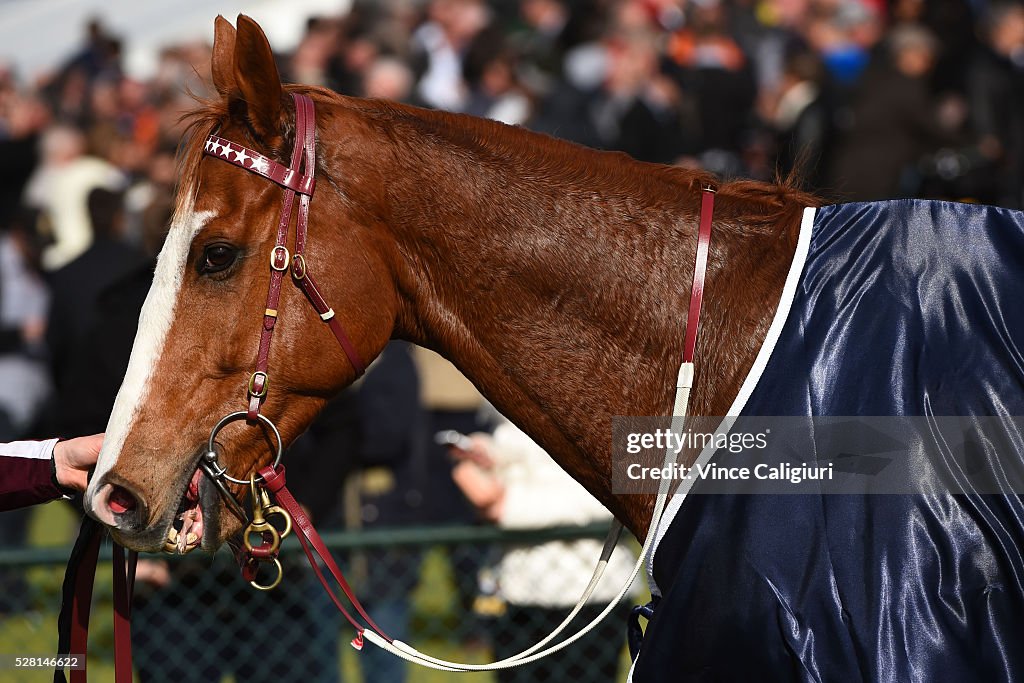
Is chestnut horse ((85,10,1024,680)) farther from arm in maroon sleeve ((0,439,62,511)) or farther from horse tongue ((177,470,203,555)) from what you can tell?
arm in maroon sleeve ((0,439,62,511))

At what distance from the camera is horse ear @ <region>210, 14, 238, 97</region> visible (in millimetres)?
2730

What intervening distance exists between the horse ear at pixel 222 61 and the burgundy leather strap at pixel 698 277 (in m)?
1.08

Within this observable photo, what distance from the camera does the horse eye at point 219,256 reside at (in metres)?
2.66

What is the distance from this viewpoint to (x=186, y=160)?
9.07 feet

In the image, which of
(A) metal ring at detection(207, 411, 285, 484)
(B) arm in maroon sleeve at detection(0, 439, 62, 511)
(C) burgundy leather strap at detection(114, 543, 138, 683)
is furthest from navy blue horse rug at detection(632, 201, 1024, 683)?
(B) arm in maroon sleeve at detection(0, 439, 62, 511)

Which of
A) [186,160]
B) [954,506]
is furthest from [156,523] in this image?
[954,506]

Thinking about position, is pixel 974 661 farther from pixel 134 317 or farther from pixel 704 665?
pixel 134 317

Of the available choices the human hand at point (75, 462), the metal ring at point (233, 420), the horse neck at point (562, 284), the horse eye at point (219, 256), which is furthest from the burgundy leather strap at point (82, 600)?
the horse neck at point (562, 284)

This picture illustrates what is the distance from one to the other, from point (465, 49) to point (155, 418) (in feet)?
26.8

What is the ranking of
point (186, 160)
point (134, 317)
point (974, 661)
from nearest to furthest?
point (974, 661)
point (186, 160)
point (134, 317)

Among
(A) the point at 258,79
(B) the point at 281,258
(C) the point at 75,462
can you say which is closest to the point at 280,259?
(B) the point at 281,258

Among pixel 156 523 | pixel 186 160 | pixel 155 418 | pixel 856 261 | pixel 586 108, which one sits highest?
pixel 586 108

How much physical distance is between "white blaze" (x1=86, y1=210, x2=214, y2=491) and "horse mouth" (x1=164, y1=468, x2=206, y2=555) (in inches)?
6.9

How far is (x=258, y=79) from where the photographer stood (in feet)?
8.63
